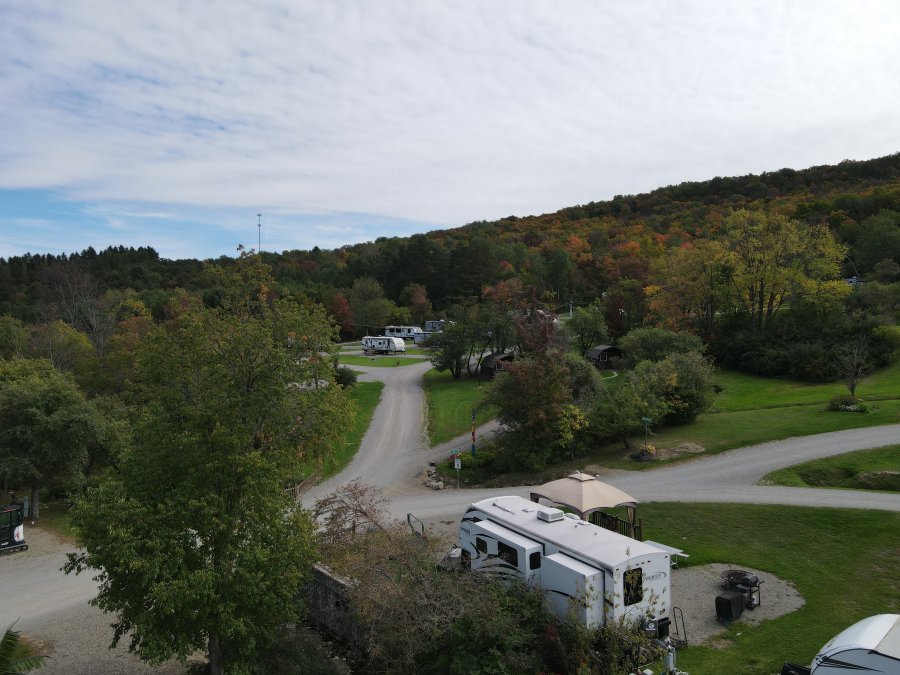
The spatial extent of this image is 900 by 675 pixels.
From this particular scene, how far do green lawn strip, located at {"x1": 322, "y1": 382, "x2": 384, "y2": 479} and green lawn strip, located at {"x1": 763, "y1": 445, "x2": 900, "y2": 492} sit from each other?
15846 mm

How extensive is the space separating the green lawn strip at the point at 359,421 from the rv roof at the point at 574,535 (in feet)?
19.6

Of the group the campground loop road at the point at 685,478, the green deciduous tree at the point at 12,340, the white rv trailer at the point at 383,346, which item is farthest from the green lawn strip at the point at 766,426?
the green deciduous tree at the point at 12,340

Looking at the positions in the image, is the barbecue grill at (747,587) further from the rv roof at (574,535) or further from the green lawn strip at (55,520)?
the green lawn strip at (55,520)

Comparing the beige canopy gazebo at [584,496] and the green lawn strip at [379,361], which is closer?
the beige canopy gazebo at [584,496]

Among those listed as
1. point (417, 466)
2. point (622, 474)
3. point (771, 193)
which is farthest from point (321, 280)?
point (771, 193)

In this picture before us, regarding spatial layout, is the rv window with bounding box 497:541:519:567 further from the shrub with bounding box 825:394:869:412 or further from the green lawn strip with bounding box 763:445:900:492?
the shrub with bounding box 825:394:869:412

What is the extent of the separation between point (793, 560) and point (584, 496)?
526cm

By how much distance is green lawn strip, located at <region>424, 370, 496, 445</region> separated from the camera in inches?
1282

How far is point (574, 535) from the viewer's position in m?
12.6

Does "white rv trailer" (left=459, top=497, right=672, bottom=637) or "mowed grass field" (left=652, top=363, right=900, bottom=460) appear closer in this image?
"white rv trailer" (left=459, top=497, right=672, bottom=637)

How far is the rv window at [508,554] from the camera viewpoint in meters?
12.4

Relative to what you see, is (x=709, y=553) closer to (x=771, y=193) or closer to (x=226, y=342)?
(x=226, y=342)

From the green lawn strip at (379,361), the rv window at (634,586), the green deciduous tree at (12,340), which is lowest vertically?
the green lawn strip at (379,361)

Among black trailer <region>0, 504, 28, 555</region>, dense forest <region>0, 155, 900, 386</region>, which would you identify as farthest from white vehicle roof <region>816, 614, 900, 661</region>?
black trailer <region>0, 504, 28, 555</region>
